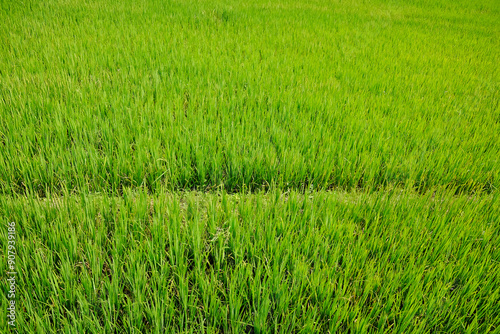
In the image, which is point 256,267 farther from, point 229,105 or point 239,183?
point 229,105

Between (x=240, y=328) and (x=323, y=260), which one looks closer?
(x=240, y=328)

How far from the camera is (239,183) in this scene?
5.01 ft

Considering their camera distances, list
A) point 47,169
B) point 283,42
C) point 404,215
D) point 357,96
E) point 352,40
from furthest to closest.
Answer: point 352,40, point 283,42, point 357,96, point 47,169, point 404,215

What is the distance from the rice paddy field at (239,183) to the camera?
905 millimetres

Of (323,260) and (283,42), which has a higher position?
(283,42)

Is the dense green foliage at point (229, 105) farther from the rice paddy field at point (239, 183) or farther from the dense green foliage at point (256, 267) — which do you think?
the dense green foliage at point (256, 267)

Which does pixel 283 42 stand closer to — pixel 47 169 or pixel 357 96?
pixel 357 96

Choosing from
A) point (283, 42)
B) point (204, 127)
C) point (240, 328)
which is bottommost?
point (240, 328)

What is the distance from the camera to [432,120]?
6.59 feet

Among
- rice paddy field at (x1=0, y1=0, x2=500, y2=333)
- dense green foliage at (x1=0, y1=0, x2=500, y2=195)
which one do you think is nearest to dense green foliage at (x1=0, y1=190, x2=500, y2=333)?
rice paddy field at (x1=0, y1=0, x2=500, y2=333)

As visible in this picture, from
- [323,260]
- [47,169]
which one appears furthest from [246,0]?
[323,260]

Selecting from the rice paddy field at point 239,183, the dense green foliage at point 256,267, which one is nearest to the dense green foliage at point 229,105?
the rice paddy field at point 239,183

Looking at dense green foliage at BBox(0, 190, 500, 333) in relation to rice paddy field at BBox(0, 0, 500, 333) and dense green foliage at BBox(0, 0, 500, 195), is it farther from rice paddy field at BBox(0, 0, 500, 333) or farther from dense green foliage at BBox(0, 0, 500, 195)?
dense green foliage at BBox(0, 0, 500, 195)

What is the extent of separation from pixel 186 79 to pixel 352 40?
85.7 inches
